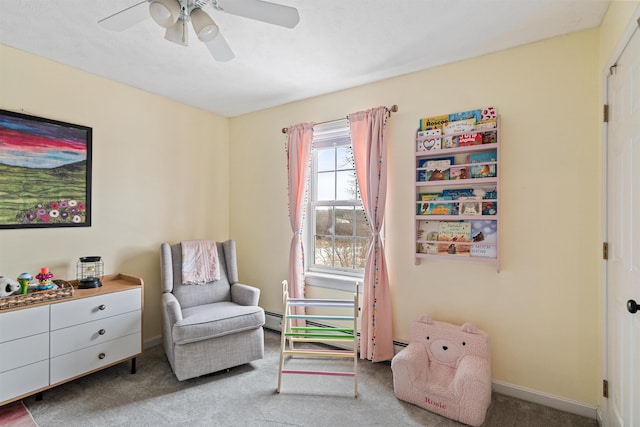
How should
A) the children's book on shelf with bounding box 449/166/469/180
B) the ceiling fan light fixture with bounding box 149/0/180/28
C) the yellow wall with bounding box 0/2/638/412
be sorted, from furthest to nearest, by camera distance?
the children's book on shelf with bounding box 449/166/469/180, the yellow wall with bounding box 0/2/638/412, the ceiling fan light fixture with bounding box 149/0/180/28

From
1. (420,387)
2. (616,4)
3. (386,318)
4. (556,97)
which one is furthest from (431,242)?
(616,4)

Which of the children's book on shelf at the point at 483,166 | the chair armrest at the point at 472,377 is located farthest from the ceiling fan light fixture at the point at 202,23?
the chair armrest at the point at 472,377

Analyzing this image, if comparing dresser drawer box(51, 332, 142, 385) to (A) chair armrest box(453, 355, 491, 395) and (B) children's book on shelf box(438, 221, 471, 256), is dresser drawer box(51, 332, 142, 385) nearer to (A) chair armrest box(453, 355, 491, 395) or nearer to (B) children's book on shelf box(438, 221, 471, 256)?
(A) chair armrest box(453, 355, 491, 395)

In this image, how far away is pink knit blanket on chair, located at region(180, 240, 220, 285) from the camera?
306 centimetres

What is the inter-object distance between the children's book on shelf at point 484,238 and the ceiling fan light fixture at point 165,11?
2.24 m

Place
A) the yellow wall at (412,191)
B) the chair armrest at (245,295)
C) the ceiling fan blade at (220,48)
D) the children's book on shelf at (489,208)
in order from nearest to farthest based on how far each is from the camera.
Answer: the ceiling fan blade at (220,48), the yellow wall at (412,191), the children's book on shelf at (489,208), the chair armrest at (245,295)

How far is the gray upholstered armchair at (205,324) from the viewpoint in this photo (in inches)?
95.4

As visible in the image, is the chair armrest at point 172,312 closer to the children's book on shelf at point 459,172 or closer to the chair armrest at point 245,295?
the chair armrest at point 245,295

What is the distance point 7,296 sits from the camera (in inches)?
82.0

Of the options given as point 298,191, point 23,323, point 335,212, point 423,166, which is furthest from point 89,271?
point 423,166

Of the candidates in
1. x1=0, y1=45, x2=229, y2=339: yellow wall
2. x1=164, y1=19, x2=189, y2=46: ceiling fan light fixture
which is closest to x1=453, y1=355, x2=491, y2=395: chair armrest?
x1=164, y1=19, x2=189, y2=46: ceiling fan light fixture

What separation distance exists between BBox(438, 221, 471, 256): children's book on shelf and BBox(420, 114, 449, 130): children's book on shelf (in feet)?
2.48

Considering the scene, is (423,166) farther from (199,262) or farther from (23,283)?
(23,283)

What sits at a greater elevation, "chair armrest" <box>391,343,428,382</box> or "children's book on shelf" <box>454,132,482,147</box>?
"children's book on shelf" <box>454,132,482,147</box>
